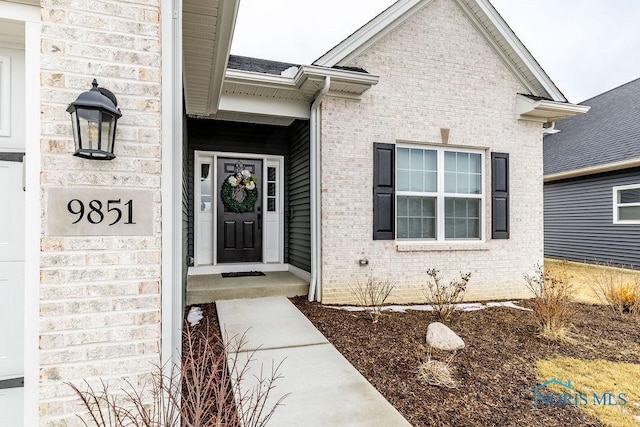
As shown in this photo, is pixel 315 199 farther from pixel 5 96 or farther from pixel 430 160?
pixel 5 96

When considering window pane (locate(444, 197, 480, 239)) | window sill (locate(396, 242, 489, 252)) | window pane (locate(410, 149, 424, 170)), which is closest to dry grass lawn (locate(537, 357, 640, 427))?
window sill (locate(396, 242, 489, 252))

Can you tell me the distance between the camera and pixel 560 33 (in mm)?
21953

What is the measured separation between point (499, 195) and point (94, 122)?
5.93 metres

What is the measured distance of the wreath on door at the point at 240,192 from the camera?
19.9 feet

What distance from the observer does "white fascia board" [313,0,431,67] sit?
4953mm

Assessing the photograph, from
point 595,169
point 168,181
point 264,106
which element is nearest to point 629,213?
point 595,169

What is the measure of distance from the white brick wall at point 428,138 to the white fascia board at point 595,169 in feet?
14.8

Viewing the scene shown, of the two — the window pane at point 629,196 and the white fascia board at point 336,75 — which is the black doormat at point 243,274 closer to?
the white fascia board at point 336,75

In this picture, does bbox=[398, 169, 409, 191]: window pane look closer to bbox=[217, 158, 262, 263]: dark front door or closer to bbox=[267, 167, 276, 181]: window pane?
bbox=[267, 167, 276, 181]: window pane

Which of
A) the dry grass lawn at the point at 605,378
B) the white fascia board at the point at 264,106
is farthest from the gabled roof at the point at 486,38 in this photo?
the dry grass lawn at the point at 605,378

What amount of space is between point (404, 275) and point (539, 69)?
4.37 metres

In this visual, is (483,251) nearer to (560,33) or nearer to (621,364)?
(621,364)

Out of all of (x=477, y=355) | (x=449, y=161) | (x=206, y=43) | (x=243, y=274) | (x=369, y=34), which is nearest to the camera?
(x=206, y=43)

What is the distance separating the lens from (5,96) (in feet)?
5.67
